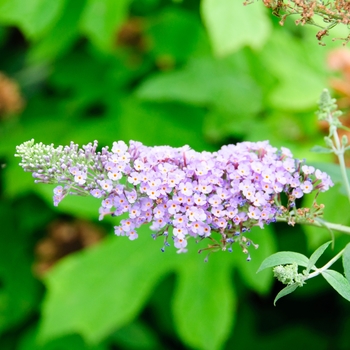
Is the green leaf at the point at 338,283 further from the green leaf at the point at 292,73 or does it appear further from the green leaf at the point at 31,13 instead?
the green leaf at the point at 31,13

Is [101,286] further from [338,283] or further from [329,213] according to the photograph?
[338,283]

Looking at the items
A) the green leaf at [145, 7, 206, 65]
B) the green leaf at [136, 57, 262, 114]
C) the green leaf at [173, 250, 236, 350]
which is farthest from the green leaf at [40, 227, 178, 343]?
the green leaf at [145, 7, 206, 65]

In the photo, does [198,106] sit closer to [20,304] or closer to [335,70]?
[335,70]

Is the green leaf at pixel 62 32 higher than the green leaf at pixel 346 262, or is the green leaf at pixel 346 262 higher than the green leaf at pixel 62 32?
the green leaf at pixel 346 262

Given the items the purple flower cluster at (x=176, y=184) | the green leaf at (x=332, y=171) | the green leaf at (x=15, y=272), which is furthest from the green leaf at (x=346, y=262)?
the green leaf at (x=15, y=272)

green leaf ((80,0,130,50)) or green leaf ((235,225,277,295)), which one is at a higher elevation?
green leaf ((80,0,130,50))

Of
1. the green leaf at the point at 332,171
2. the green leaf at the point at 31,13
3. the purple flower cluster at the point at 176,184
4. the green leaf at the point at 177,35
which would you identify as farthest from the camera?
the green leaf at the point at 177,35

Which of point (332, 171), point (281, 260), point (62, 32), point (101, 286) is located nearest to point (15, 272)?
point (101, 286)

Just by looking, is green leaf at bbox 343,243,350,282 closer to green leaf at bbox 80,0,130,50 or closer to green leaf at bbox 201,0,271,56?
green leaf at bbox 201,0,271,56
